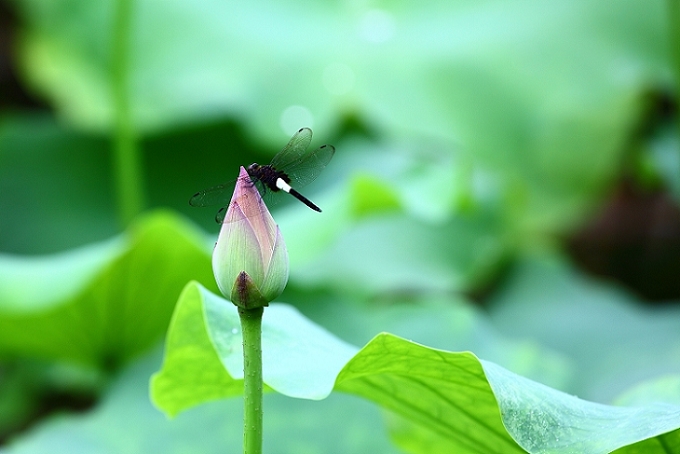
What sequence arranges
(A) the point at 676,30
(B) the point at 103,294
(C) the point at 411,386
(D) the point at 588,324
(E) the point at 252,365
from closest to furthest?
(E) the point at 252,365, (C) the point at 411,386, (B) the point at 103,294, (A) the point at 676,30, (D) the point at 588,324

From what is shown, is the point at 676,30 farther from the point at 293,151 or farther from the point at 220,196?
the point at 220,196

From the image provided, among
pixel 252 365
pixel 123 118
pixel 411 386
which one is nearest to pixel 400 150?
pixel 123 118

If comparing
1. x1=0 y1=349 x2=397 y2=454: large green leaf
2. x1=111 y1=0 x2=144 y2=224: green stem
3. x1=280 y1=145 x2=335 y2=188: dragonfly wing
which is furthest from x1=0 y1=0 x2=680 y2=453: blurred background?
x1=280 y1=145 x2=335 y2=188: dragonfly wing

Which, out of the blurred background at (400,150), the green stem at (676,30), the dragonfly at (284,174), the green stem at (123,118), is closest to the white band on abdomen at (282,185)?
the dragonfly at (284,174)

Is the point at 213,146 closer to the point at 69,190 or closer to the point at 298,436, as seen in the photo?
the point at 69,190

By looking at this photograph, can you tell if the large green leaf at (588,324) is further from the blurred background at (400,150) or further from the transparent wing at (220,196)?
the transparent wing at (220,196)

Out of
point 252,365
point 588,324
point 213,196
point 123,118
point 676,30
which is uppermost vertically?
point 676,30

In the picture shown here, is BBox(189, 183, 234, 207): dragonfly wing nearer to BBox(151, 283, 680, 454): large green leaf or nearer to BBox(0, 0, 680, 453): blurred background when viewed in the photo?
BBox(151, 283, 680, 454): large green leaf
